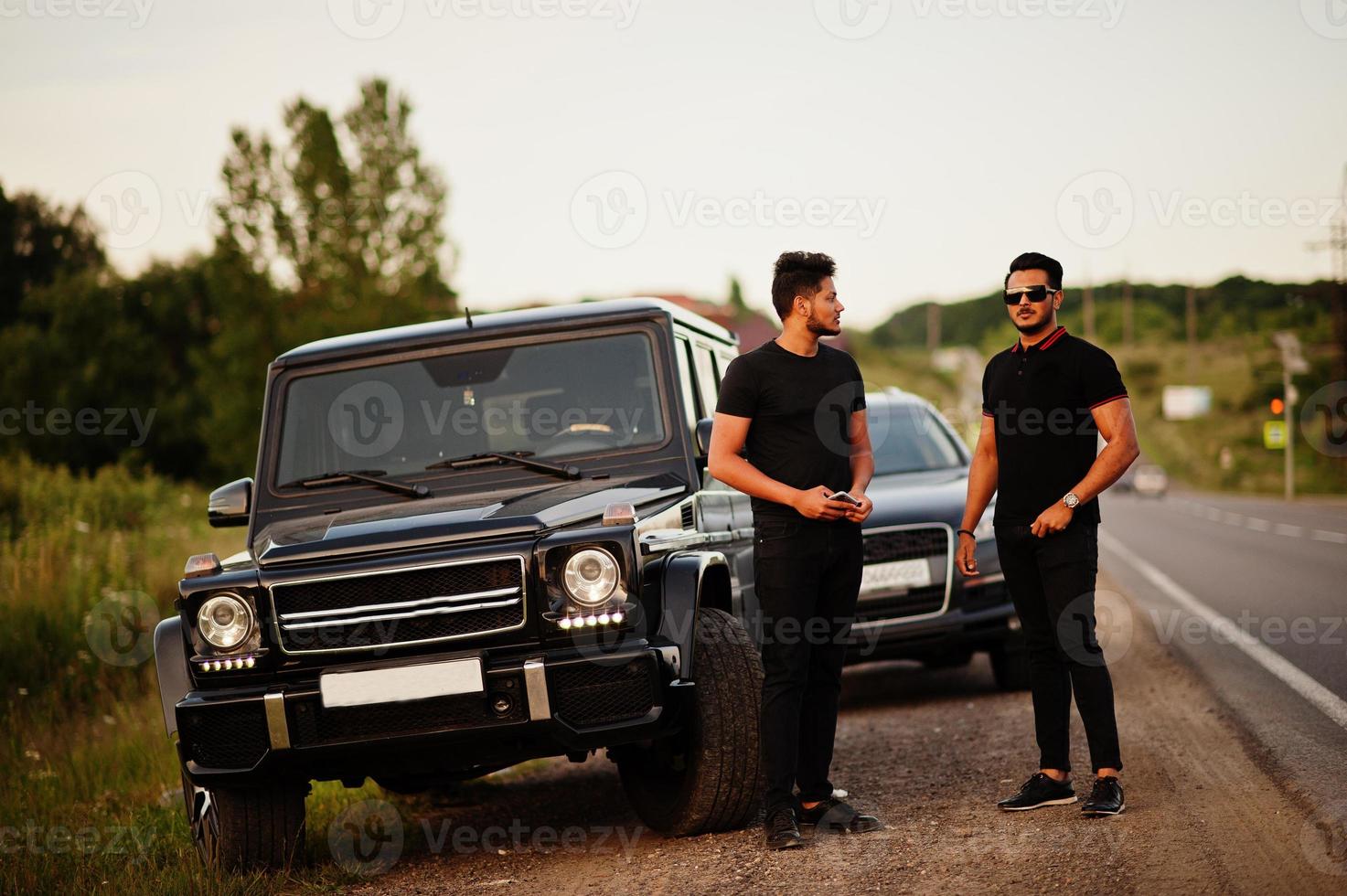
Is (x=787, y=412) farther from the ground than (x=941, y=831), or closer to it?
farther from the ground

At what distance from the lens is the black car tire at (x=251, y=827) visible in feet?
17.5

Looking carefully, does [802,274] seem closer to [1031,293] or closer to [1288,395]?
[1031,293]

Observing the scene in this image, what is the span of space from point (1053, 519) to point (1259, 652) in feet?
16.6

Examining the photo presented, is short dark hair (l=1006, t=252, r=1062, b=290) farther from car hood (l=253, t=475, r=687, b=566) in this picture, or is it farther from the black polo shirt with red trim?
car hood (l=253, t=475, r=687, b=566)

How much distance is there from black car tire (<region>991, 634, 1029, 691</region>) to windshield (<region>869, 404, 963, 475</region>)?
1750 millimetres

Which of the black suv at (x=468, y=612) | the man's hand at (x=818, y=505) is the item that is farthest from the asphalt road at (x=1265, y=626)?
the black suv at (x=468, y=612)

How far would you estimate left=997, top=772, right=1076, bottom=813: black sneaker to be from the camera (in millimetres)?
5555

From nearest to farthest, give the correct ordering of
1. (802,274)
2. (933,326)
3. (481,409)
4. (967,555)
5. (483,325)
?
(802,274)
(967,555)
(481,409)
(483,325)
(933,326)

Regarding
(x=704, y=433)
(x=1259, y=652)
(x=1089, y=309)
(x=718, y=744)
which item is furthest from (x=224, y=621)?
(x=1089, y=309)

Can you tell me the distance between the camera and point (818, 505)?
17.3 ft

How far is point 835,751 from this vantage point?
7340 millimetres

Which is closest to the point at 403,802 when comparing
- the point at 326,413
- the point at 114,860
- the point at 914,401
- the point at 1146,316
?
the point at 114,860

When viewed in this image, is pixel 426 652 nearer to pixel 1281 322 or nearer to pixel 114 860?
pixel 114 860

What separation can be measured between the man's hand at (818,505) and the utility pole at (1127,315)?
385 feet
